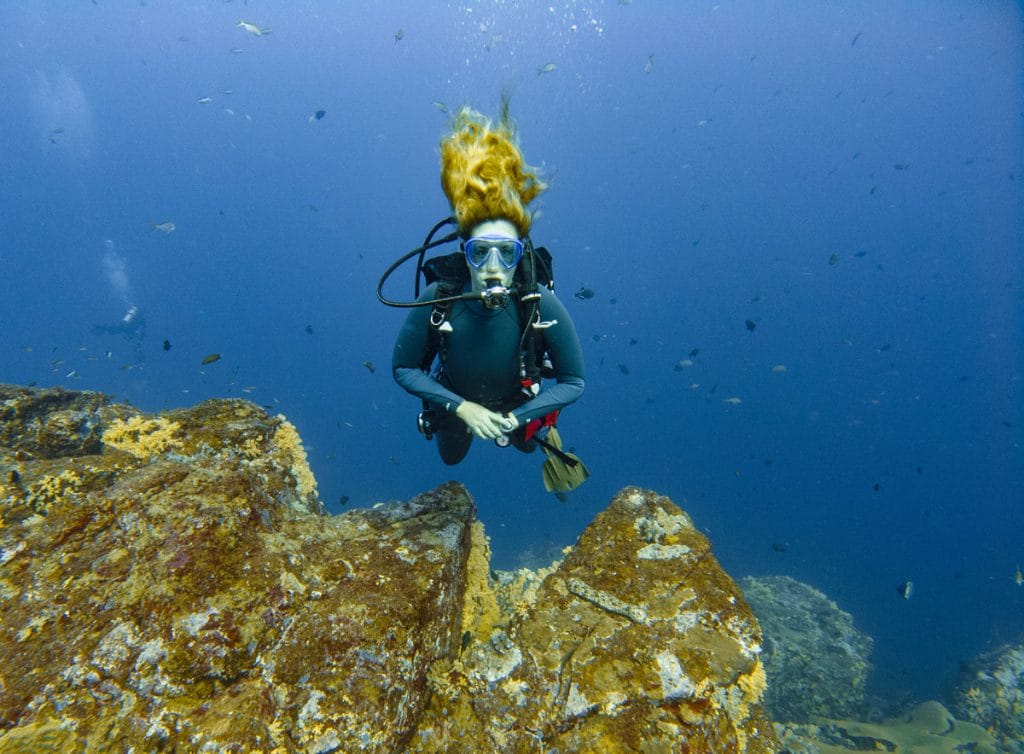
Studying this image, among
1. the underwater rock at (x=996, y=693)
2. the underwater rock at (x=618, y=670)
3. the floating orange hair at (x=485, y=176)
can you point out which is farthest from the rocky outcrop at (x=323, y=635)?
the underwater rock at (x=996, y=693)

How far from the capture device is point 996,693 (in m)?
11.5

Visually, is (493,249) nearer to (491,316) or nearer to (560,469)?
(491,316)

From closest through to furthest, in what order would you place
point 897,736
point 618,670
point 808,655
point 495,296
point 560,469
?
point 618,670 → point 495,296 → point 560,469 → point 897,736 → point 808,655

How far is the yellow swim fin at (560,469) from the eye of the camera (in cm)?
393

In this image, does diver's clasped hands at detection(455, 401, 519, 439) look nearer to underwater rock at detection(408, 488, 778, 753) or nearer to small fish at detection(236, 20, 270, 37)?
underwater rock at detection(408, 488, 778, 753)

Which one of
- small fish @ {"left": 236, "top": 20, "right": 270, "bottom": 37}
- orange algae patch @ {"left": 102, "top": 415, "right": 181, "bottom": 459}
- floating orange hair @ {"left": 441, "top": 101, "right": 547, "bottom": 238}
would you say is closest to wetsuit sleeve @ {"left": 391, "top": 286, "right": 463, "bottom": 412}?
floating orange hair @ {"left": 441, "top": 101, "right": 547, "bottom": 238}

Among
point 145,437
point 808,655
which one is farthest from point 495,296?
point 808,655

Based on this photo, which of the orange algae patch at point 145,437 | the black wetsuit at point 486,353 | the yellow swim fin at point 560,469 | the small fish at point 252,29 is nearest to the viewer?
the orange algae patch at point 145,437

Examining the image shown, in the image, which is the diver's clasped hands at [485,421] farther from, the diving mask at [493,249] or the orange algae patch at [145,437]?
the orange algae patch at [145,437]

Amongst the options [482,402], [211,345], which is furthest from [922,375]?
[211,345]

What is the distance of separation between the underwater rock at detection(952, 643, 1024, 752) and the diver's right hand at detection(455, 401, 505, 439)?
48.3 feet

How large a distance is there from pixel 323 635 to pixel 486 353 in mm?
2245

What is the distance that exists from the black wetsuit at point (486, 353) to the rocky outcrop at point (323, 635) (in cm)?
109

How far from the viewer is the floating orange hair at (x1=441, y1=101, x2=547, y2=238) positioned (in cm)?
327
